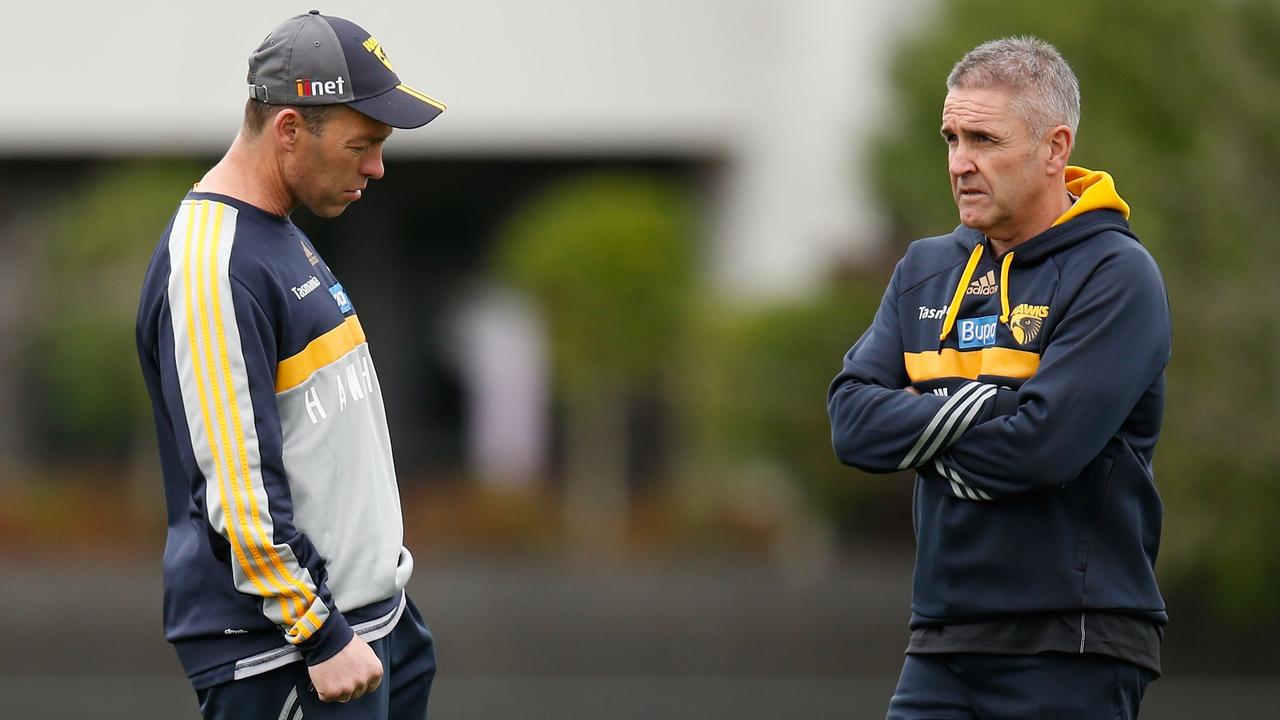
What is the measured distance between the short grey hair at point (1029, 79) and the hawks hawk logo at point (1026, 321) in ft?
1.30

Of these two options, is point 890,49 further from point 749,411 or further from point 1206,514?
point 1206,514

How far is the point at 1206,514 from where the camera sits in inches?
447

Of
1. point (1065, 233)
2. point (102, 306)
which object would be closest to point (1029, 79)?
point (1065, 233)

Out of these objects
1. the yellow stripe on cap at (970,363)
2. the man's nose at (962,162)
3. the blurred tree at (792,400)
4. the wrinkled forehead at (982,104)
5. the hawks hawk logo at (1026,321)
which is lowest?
the blurred tree at (792,400)

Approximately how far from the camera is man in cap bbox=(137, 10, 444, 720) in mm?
3559

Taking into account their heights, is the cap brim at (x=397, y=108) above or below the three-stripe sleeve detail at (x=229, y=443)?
above

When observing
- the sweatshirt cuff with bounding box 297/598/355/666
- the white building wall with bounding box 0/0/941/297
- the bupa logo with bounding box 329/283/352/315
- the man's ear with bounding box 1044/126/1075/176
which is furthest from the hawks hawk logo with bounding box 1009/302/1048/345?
the white building wall with bounding box 0/0/941/297

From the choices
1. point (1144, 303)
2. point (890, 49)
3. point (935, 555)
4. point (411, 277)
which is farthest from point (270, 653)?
point (411, 277)

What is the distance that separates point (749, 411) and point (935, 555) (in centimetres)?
1111

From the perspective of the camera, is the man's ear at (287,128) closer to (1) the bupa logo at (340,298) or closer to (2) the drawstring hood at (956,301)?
(1) the bupa logo at (340,298)

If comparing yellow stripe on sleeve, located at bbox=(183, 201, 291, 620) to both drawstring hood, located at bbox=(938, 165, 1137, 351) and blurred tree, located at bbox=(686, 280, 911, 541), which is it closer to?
drawstring hood, located at bbox=(938, 165, 1137, 351)

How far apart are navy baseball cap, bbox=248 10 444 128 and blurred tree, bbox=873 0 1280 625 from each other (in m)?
8.42

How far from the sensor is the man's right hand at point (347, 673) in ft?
11.8

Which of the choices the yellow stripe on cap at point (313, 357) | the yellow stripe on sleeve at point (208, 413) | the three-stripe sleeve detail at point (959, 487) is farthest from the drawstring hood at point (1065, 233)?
the yellow stripe on sleeve at point (208, 413)
